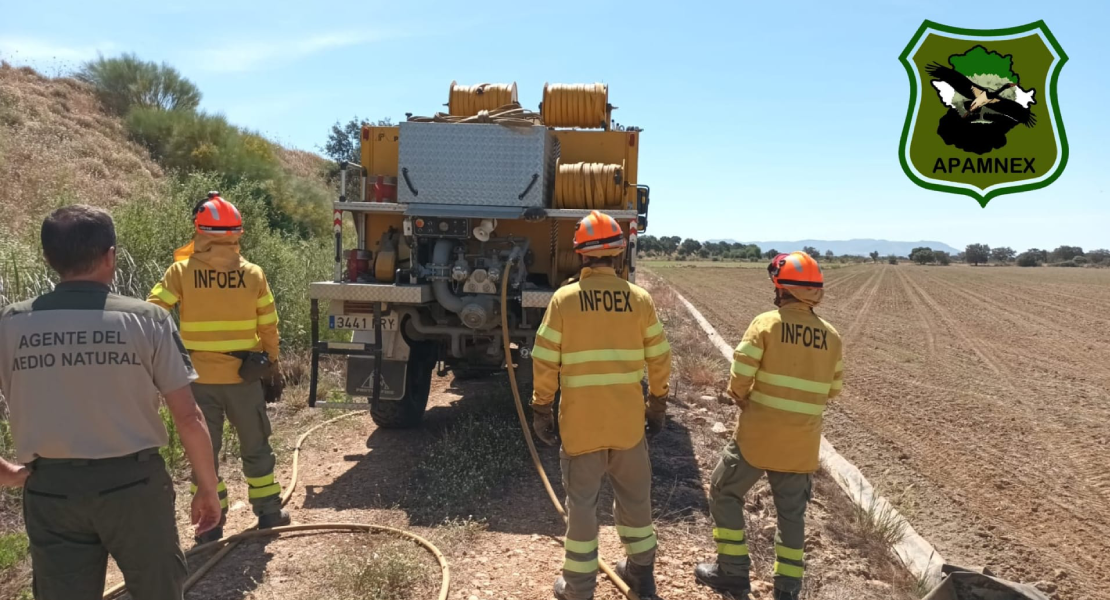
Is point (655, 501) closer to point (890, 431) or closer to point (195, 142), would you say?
point (890, 431)

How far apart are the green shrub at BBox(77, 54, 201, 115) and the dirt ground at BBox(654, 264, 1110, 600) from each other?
17.5 m

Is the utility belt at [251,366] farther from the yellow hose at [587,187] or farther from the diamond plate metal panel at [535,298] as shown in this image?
the yellow hose at [587,187]

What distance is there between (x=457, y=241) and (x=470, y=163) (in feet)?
2.15

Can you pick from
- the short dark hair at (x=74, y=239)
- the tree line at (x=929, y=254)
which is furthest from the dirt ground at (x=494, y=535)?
the tree line at (x=929, y=254)

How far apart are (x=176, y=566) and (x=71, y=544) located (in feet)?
1.17

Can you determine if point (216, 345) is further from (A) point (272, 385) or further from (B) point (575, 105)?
(B) point (575, 105)

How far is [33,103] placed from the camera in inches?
714

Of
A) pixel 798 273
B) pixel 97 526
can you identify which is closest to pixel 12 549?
pixel 97 526

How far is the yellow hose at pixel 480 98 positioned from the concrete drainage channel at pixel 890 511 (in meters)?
4.51

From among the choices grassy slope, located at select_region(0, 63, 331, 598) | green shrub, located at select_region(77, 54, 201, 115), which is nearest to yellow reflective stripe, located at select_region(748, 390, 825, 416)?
grassy slope, located at select_region(0, 63, 331, 598)

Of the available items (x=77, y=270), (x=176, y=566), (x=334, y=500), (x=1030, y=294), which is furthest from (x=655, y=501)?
(x=1030, y=294)

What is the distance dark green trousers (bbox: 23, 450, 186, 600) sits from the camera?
8.76 ft

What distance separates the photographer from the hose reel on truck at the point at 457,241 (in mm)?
6160

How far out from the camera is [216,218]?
4680 millimetres
